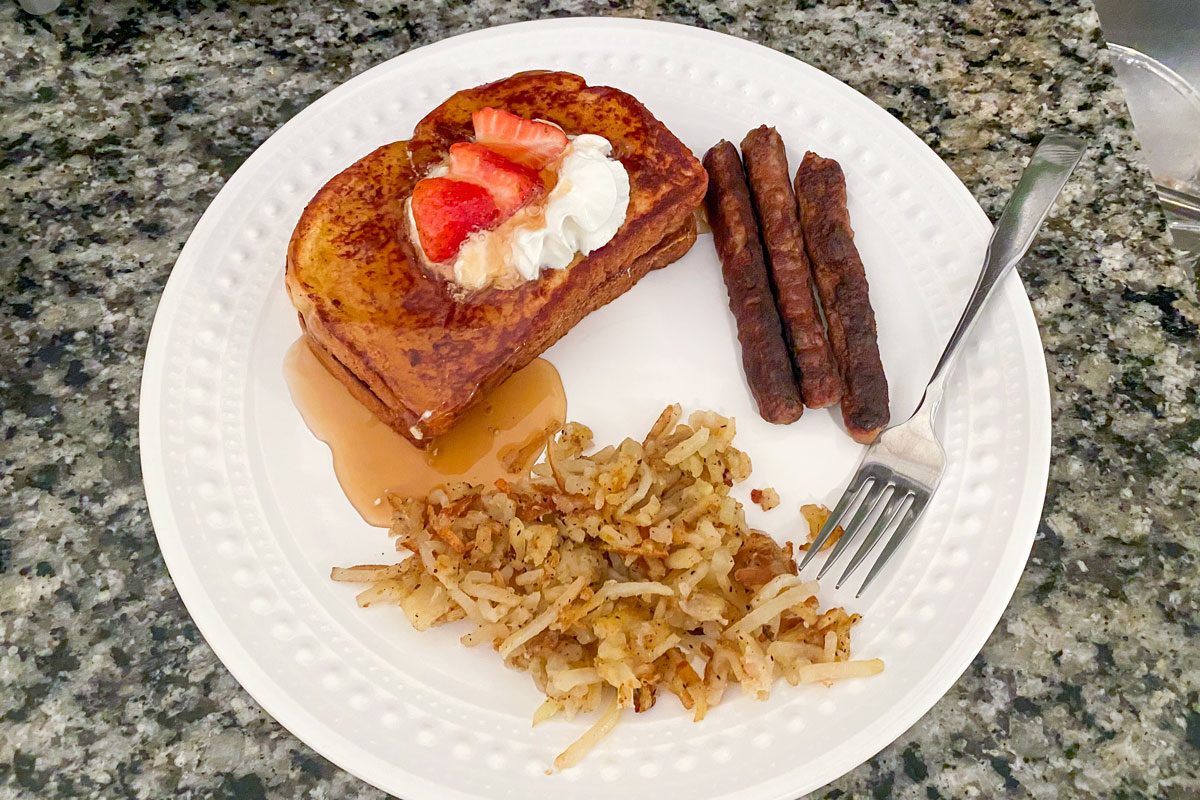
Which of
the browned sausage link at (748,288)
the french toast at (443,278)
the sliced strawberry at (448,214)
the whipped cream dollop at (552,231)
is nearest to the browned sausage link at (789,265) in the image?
the browned sausage link at (748,288)

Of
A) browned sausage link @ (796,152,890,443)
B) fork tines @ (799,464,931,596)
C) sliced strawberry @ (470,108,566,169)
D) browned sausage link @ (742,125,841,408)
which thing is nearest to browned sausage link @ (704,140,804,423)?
browned sausage link @ (742,125,841,408)

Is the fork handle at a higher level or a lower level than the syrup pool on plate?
higher

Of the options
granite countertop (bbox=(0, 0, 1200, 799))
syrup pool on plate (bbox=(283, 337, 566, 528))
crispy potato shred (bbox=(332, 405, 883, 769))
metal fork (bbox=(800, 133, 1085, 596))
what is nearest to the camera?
crispy potato shred (bbox=(332, 405, 883, 769))

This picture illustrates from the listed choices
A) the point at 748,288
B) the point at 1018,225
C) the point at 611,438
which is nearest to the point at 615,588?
the point at 611,438

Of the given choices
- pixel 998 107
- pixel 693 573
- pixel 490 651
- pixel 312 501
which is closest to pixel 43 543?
pixel 312 501

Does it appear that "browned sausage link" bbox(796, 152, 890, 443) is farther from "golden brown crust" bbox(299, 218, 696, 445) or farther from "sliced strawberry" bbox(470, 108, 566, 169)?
"sliced strawberry" bbox(470, 108, 566, 169)

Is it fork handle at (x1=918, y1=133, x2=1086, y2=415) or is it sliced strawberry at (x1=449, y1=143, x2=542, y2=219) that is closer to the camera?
sliced strawberry at (x1=449, y1=143, x2=542, y2=219)
